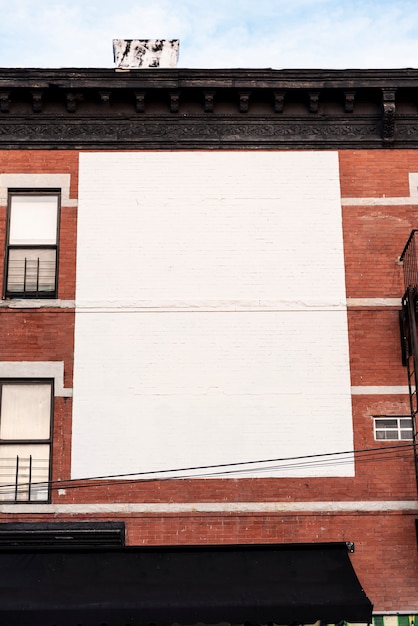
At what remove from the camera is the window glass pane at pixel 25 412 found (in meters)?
12.3

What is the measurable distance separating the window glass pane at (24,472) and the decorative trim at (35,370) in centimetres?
95

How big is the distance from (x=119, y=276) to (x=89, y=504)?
11.2 ft

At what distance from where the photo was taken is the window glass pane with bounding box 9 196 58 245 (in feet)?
43.3

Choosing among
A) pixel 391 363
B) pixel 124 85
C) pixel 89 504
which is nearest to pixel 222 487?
pixel 89 504

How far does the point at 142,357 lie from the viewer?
1251 centimetres

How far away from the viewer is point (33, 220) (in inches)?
523

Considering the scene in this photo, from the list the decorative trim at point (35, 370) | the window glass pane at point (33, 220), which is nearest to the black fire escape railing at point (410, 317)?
the decorative trim at point (35, 370)

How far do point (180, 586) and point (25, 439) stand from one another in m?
3.22

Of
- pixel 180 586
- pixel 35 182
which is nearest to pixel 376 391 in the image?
pixel 180 586

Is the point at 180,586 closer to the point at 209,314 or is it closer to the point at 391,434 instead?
the point at 391,434

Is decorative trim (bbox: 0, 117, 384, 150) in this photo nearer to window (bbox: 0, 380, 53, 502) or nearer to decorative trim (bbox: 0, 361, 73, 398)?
decorative trim (bbox: 0, 361, 73, 398)

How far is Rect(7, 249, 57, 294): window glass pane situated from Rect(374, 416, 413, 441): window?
210 inches

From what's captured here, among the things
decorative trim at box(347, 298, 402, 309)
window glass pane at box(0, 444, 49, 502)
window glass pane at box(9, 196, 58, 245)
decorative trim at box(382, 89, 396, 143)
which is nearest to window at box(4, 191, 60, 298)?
window glass pane at box(9, 196, 58, 245)

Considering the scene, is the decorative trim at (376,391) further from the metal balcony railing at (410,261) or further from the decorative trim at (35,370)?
the decorative trim at (35,370)
